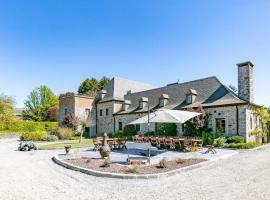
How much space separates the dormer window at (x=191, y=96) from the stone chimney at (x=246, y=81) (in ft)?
14.2

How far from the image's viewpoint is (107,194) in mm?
6777

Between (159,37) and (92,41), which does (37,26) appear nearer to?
(92,41)

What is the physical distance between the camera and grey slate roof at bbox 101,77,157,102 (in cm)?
3266

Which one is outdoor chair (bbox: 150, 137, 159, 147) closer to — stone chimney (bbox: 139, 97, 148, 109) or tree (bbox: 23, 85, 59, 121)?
stone chimney (bbox: 139, 97, 148, 109)

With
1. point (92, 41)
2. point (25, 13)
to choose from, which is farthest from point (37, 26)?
point (92, 41)

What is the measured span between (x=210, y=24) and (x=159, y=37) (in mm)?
3844

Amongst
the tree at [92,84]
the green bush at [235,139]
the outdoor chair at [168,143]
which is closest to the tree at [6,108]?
the tree at [92,84]

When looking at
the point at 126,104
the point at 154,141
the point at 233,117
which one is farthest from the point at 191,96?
the point at 126,104

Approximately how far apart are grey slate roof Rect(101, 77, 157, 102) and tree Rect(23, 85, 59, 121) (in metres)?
23.9

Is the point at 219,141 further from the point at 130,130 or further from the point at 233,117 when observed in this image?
the point at 130,130

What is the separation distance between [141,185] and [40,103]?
5231 cm

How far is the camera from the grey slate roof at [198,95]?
2072 centimetres

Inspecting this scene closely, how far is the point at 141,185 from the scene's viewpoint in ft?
25.5

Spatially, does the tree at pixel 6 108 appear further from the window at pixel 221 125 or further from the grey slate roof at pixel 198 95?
the window at pixel 221 125
